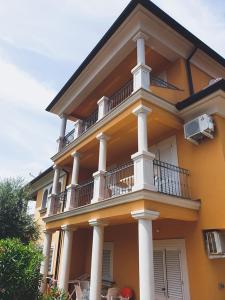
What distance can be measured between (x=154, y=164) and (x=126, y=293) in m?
4.69

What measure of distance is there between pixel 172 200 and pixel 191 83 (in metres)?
4.76

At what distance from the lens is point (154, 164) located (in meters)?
7.20

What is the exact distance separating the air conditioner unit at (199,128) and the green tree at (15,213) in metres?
10.9

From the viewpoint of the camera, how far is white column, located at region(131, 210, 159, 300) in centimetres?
551

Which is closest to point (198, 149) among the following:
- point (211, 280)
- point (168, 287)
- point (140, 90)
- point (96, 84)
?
point (140, 90)

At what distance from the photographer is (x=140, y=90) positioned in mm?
7465

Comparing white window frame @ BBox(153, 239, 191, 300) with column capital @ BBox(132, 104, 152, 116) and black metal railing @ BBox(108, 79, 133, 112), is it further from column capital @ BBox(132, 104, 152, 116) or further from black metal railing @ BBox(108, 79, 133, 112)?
black metal railing @ BBox(108, 79, 133, 112)

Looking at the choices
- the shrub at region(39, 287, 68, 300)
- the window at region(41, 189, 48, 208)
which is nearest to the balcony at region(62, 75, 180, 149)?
the shrub at region(39, 287, 68, 300)

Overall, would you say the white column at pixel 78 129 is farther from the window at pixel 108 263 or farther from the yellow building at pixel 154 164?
the window at pixel 108 263

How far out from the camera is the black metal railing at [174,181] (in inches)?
307

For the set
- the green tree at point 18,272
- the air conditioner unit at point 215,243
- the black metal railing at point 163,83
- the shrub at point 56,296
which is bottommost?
the shrub at point 56,296

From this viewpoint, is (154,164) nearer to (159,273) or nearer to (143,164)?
(143,164)

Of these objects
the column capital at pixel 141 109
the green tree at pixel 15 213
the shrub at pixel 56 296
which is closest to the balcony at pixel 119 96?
the column capital at pixel 141 109

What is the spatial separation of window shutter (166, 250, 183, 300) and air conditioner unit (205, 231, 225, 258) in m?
1.13
